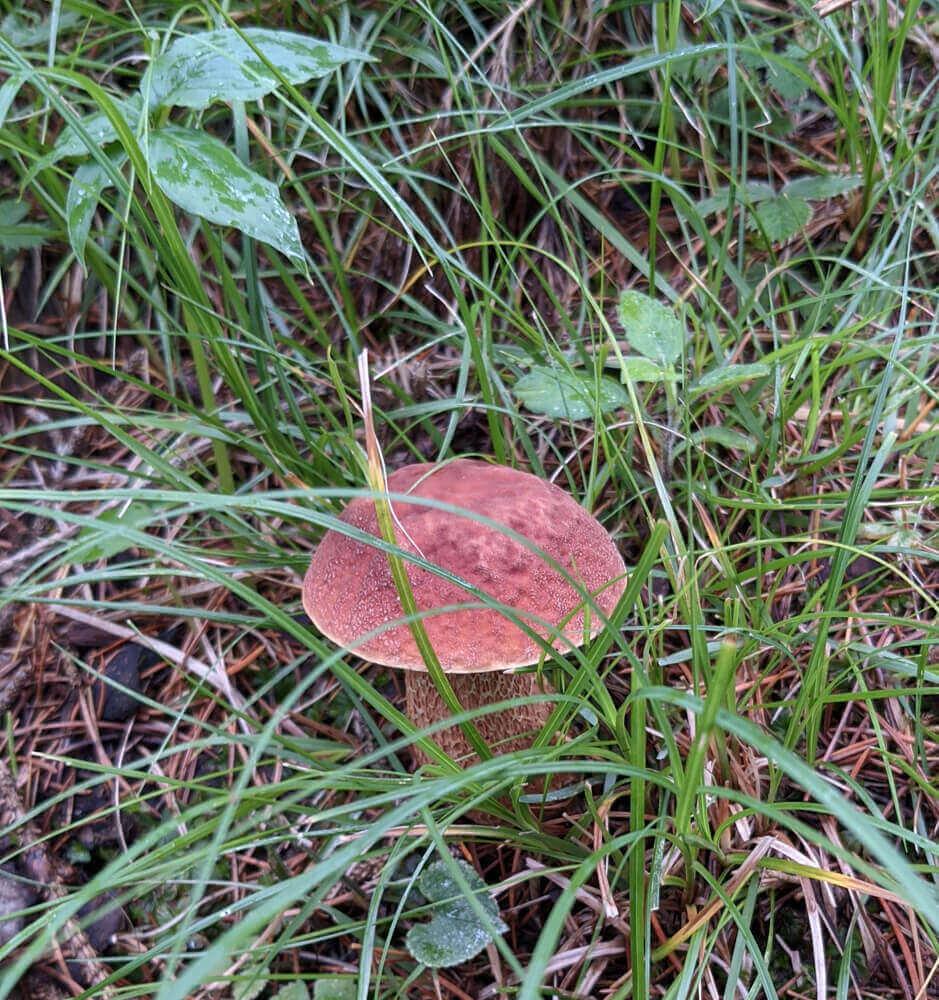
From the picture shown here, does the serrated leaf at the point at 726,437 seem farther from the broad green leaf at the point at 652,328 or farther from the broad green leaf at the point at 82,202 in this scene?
the broad green leaf at the point at 82,202

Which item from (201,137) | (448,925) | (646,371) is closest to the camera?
(448,925)

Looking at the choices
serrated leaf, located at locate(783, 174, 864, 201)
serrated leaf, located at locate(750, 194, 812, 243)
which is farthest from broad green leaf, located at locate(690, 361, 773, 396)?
serrated leaf, located at locate(783, 174, 864, 201)

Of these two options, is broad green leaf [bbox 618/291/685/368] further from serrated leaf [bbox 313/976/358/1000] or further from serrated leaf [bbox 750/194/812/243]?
serrated leaf [bbox 313/976/358/1000]

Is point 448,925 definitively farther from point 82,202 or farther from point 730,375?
point 82,202

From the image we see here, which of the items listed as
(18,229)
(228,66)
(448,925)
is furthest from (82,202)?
(448,925)

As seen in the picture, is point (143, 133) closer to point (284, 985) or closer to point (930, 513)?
point (284, 985)

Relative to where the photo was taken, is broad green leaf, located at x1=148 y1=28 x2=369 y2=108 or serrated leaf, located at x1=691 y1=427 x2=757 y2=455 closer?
broad green leaf, located at x1=148 y1=28 x2=369 y2=108
